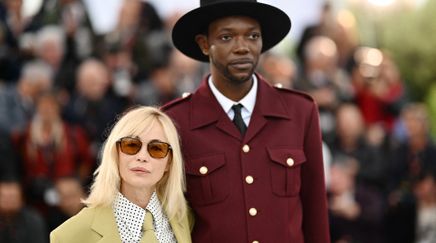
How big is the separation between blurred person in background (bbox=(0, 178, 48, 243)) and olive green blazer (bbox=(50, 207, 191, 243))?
13.0ft

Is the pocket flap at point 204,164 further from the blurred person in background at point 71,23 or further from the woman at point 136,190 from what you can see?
the blurred person in background at point 71,23

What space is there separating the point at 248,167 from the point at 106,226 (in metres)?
0.88

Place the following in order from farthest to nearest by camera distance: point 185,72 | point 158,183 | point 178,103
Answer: point 185,72, point 178,103, point 158,183

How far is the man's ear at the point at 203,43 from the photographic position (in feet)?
19.0

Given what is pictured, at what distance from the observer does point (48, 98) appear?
964 centimetres

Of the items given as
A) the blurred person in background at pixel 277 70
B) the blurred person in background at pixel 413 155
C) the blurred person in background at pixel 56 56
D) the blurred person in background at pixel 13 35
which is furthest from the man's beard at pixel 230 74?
the blurred person in background at pixel 413 155

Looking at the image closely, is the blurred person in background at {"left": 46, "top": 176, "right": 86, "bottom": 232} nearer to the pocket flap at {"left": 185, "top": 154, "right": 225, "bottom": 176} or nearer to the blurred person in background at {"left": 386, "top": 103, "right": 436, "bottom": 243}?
the blurred person in background at {"left": 386, "top": 103, "right": 436, "bottom": 243}

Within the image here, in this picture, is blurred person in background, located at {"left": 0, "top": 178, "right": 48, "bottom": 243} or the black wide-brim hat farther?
blurred person in background, located at {"left": 0, "top": 178, "right": 48, "bottom": 243}

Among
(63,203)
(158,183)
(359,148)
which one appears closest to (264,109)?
(158,183)

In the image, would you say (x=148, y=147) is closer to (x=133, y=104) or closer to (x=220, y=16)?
(x=220, y=16)

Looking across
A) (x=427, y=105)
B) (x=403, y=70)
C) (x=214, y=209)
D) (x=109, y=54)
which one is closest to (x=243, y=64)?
(x=214, y=209)

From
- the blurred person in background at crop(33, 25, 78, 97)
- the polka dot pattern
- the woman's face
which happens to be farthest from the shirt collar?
the blurred person in background at crop(33, 25, 78, 97)

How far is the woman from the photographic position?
17.0 feet

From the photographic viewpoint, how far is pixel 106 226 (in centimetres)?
516
